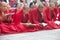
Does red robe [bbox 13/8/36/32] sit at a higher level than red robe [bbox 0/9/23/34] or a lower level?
higher

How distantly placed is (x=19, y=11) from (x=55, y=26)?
4.06 ft

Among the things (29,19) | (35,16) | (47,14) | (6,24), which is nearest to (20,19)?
(29,19)

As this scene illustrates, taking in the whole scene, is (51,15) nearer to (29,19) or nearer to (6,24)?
(29,19)

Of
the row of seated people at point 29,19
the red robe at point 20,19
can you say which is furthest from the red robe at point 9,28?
the red robe at point 20,19

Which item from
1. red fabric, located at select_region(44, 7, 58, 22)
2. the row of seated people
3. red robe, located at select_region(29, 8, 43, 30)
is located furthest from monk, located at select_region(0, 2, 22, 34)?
red fabric, located at select_region(44, 7, 58, 22)

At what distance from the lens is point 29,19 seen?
539 centimetres

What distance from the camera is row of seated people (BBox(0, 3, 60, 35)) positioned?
4.85 metres

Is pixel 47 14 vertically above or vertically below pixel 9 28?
above

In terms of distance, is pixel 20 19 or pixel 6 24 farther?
pixel 20 19

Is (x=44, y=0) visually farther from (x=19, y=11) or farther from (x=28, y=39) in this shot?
(x=28, y=39)

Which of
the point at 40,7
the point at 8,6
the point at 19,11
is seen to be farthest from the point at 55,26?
the point at 8,6

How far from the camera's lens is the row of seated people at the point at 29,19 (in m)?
4.85

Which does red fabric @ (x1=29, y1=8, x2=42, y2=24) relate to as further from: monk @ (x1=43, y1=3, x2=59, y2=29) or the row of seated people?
monk @ (x1=43, y1=3, x2=59, y2=29)

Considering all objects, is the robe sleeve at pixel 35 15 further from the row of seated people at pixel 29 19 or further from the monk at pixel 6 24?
the monk at pixel 6 24
